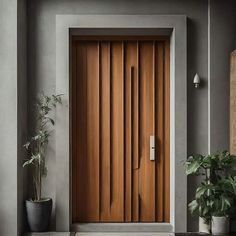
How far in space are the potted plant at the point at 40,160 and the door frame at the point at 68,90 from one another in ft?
0.42

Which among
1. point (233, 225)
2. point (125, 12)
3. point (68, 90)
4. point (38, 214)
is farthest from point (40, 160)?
point (233, 225)

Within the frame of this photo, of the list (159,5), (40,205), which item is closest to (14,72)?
(40,205)

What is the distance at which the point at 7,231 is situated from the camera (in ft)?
13.6

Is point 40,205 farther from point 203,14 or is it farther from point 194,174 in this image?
point 203,14

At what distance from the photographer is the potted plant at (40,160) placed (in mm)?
4266

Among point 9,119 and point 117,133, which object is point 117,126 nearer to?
point 117,133

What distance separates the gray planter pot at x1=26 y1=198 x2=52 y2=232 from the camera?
13.9ft

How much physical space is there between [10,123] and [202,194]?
2186 mm

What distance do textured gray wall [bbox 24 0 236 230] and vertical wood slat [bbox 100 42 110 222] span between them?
0.58m

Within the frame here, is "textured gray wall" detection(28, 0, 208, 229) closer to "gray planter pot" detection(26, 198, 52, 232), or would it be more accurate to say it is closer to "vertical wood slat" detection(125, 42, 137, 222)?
"gray planter pot" detection(26, 198, 52, 232)

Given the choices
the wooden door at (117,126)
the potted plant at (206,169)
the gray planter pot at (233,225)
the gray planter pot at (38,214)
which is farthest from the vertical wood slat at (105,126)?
the gray planter pot at (233,225)

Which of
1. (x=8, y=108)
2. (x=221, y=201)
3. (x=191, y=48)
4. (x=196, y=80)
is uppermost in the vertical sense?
(x=191, y=48)

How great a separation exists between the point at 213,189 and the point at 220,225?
428mm

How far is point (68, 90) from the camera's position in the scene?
4.50 metres
